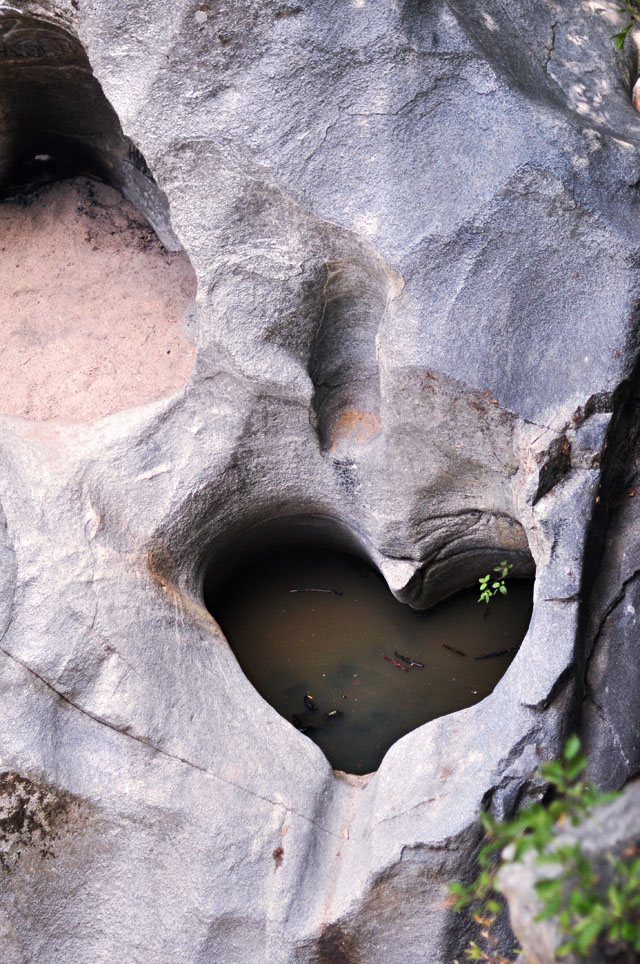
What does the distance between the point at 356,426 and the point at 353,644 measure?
1.03m

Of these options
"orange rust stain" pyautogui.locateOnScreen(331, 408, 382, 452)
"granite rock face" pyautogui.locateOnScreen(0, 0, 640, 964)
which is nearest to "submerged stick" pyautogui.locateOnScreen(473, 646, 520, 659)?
"granite rock face" pyautogui.locateOnScreen(0, 0, 640, 964)

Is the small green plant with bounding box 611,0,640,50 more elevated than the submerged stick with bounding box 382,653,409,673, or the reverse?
the small green plant with bounding box 611,0,640,50

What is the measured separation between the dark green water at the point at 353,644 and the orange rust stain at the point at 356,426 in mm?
847

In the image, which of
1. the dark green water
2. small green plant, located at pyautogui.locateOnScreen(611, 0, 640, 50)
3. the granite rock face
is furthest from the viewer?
the dark green water

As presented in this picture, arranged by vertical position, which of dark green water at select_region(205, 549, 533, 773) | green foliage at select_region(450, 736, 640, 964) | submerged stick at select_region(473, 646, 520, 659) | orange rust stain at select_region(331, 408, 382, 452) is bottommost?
dark green water at select_region(205, 549, 533, 773)

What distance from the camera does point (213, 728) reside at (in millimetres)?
3176

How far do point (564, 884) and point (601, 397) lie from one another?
5.17 feet

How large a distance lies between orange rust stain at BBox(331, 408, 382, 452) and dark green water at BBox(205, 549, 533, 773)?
85cm

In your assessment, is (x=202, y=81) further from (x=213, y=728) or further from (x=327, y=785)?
(x=327, y=785)

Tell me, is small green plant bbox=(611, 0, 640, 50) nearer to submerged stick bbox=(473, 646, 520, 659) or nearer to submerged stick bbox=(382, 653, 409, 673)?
submerged stick bbox=(473, 646, 520, 659)

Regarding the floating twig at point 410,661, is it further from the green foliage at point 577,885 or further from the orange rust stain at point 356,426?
the green foliage at point 577,885

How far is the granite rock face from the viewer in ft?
9.44

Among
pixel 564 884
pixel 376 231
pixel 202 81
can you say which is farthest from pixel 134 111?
pixel 564 884

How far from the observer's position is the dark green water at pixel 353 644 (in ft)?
12.6
